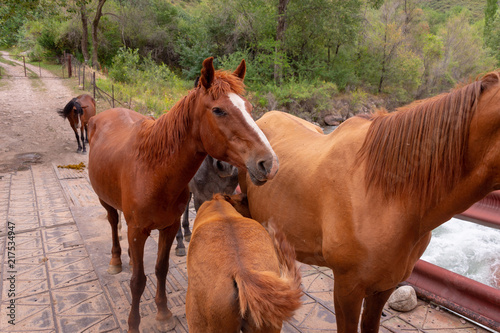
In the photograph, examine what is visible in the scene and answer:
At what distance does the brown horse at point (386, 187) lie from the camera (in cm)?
136

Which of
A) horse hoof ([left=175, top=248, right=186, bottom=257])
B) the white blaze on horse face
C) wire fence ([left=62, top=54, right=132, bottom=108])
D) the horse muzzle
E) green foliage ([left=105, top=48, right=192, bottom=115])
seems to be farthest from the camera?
green foliage ([left=105, top=48, right=192, bottom=115])

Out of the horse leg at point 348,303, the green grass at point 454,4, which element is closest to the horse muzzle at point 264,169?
the horse leg at point 348,303

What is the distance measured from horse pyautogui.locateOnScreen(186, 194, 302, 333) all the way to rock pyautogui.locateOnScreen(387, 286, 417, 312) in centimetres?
188

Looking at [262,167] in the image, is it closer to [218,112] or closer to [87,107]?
[218,112]

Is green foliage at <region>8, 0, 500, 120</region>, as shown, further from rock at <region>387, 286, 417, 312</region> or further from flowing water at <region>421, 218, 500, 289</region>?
rock at <region>387, 286, 417, 312</region>

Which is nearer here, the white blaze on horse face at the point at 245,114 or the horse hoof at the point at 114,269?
the white blaze on horse face at the point at 245,114

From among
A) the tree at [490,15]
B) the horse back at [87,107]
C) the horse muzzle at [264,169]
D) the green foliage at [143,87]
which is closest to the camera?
the horse muzzle at [264,169]

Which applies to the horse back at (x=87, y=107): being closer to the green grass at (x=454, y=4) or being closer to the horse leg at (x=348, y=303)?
the horse leg at (x=348, y=303)

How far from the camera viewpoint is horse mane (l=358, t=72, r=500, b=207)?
4.50 ft

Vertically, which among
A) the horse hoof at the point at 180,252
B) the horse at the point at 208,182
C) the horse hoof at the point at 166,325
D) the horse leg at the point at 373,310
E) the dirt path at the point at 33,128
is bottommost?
the dirt path at the point at 33,128

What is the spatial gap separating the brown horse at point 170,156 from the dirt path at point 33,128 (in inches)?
249

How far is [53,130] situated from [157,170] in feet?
34.6

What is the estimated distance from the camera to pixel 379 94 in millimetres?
24344

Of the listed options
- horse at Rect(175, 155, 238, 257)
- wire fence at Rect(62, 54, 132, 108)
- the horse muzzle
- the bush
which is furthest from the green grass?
the horse muzzle
